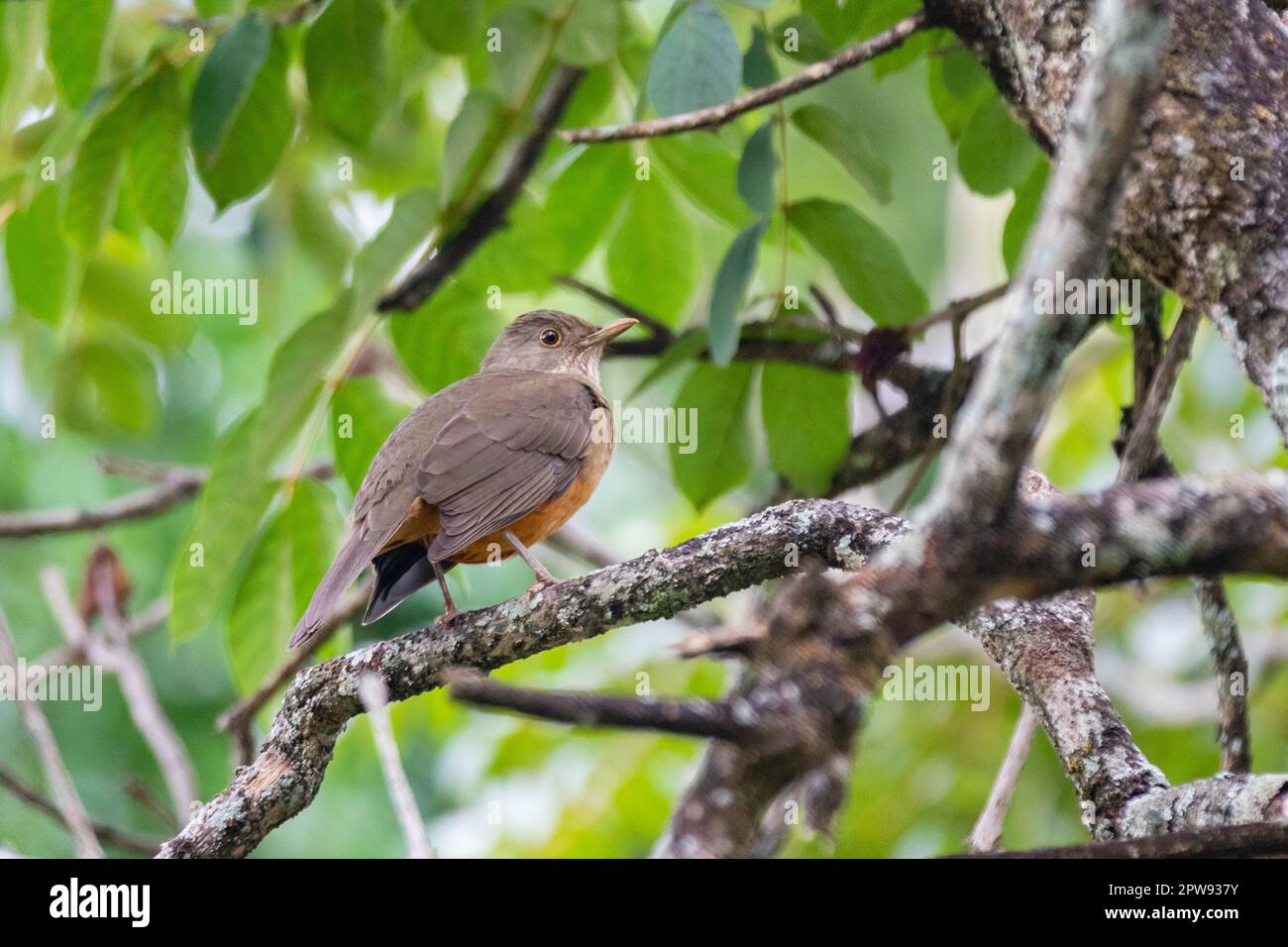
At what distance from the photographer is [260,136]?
420 centimetres

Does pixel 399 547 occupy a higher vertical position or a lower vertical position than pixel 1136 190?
lower

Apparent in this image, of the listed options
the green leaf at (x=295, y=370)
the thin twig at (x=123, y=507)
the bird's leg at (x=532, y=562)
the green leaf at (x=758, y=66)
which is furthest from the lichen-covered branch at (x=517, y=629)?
the thin twig at (x=123, y=507)

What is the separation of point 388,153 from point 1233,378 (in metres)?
3.84

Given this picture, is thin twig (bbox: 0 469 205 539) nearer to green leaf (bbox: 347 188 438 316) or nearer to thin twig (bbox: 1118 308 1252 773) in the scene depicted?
green leaf (bbox: 347 188 438 316)

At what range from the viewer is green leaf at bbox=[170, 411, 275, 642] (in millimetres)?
3854

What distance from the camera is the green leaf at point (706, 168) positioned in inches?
174

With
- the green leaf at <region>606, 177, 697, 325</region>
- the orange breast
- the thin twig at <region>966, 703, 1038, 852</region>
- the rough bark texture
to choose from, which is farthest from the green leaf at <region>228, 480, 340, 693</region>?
the rough bark texture

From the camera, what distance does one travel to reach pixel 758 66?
3.78 m

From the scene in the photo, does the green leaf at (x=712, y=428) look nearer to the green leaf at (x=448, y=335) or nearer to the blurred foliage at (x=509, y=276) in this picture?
the blurred foliage at (x=509, y=276)

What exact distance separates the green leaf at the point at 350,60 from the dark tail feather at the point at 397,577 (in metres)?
1.42

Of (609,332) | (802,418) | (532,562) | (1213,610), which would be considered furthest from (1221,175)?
(609,332)
